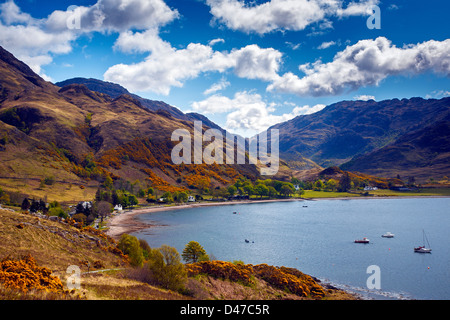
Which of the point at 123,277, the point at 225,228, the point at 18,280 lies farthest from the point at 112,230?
the point at 18,280

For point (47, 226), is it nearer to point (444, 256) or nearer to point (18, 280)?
point (18, 280)

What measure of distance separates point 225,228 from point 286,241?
2965 centimetres

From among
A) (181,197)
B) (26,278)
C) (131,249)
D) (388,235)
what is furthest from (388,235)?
(181,197)

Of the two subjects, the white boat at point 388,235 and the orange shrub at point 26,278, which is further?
the white boat at point 388,235

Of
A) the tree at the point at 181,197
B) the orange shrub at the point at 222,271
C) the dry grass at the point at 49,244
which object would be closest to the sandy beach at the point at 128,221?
the tree at the point at 181,197

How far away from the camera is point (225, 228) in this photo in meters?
117

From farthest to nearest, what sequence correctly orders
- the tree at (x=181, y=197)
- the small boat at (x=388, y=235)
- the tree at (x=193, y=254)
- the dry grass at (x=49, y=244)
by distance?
1. the tree at (x=181, y=197)
2. the small boat at (x=388, y=235)
3. the tree at (x=193, y=254)
4. the dry grass at (x=49, y=244)

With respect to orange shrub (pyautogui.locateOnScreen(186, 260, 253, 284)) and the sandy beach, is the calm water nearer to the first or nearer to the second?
the sandy beach

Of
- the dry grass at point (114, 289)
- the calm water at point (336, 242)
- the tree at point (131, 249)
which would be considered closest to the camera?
the dry grass at point (114, 289)

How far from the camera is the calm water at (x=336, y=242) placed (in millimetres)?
60594

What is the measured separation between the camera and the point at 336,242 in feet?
306

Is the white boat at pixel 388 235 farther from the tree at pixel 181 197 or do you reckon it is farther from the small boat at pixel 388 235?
the tree at pixel 181 197

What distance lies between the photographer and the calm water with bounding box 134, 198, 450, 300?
60.6 m
